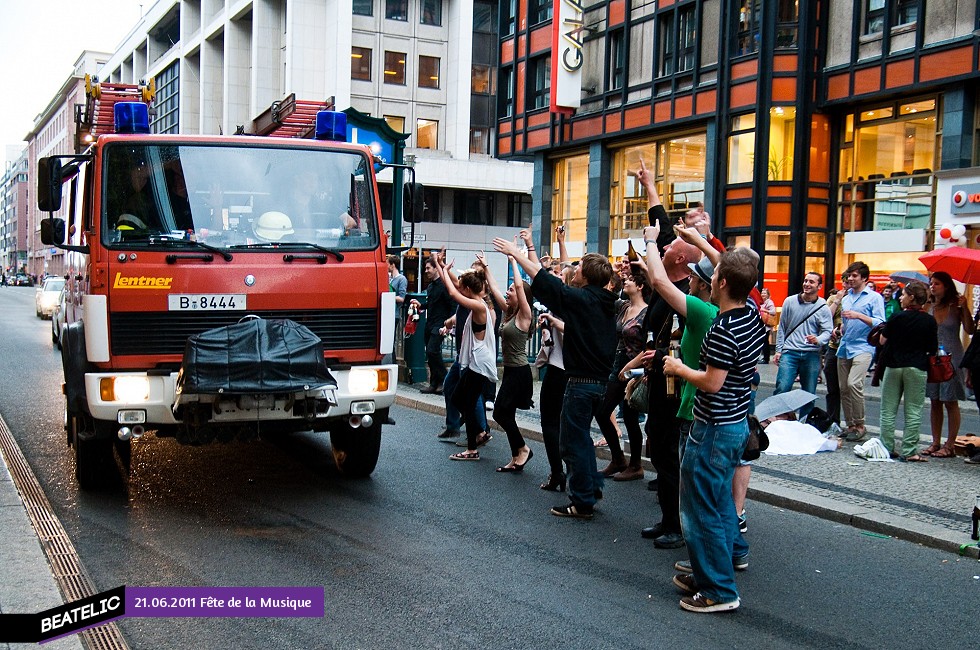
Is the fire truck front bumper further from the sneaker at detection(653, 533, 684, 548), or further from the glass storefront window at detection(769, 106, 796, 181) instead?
the glass storefront window at detection(769, 106, 796, 181)

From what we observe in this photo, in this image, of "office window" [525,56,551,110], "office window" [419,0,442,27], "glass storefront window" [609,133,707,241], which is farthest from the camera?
"office window" [419,0,442,27]

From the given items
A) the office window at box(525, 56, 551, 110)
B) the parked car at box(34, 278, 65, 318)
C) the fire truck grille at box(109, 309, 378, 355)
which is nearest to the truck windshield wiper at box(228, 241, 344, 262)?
the fire truck grille at box(109, 309, 378, 355)

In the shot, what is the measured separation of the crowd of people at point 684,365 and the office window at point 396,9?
4517 centimetres

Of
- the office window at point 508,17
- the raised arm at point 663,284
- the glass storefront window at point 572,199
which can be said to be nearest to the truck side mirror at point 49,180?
the raised arm at point 663,284

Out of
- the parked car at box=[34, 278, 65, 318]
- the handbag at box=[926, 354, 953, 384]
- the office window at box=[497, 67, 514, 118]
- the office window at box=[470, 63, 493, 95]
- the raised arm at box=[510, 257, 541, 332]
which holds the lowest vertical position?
the parked car at box=[34, 278, 65, 318]

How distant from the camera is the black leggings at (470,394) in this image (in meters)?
9.20

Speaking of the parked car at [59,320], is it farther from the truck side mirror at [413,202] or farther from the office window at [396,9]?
the office window at [396,9]

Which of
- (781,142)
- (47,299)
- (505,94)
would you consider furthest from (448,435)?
(47,299)

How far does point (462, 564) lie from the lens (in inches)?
225

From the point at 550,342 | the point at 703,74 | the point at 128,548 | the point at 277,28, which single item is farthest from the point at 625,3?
the point at 277,28

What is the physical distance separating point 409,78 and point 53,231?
48.9 meters

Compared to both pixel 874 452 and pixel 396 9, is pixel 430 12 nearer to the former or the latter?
pixel 396 9

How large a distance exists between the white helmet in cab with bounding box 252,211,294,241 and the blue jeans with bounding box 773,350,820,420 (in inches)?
229

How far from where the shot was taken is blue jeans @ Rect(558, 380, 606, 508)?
6.81 metres
